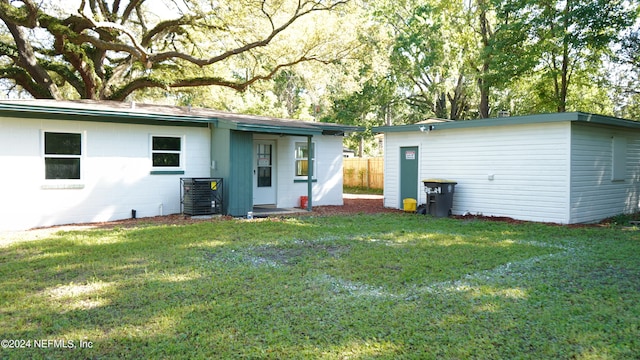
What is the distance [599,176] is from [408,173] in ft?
16.3

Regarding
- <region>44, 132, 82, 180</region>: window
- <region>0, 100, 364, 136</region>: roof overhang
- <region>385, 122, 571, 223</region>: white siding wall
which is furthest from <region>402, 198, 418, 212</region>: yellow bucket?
<region>44, 132, 82, 180</region>: window

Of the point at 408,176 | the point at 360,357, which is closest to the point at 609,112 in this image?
the point at 408,176

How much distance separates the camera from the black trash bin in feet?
38.2

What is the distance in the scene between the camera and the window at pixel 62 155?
966 centimetres

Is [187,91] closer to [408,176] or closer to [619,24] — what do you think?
[408,176]

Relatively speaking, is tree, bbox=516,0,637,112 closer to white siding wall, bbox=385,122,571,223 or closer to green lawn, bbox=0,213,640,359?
white siding wall, bbox=385,122,571,223

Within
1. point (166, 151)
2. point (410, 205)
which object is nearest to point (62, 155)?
point (166, 151)

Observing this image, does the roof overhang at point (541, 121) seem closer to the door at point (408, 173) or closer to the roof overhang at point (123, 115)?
the door at point (408, 173)

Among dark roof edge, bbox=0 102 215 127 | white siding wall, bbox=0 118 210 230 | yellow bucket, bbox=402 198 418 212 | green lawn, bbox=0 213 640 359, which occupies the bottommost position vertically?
green lawn, bbox=0 213 640 359

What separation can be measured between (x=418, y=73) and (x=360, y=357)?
2289 cm

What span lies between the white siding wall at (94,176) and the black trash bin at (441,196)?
6137mm

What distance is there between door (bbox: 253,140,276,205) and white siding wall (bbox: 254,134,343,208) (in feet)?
0.54

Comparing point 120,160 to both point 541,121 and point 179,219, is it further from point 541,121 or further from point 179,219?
point 541,121

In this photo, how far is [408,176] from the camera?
13461 millimetres
